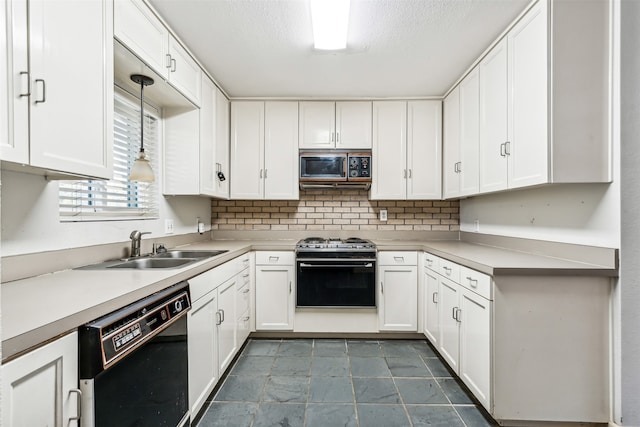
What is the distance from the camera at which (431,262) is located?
2.46 metres

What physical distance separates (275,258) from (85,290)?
1706 millimetres

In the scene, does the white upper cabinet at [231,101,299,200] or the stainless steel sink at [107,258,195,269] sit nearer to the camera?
the stainless steel sink at [107,258,195,269]

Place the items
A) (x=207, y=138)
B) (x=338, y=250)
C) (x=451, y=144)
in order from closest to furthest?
(x=207, y=138) < (x=338, y=250) < (x=451, y=144)

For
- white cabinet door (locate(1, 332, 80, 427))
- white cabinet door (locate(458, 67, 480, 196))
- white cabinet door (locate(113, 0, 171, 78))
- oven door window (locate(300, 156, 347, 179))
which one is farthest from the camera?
oven door window (locate(300, 156, 347, 179))

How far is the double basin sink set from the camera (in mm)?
1570

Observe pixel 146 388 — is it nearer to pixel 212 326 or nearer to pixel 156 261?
pixel 212 326

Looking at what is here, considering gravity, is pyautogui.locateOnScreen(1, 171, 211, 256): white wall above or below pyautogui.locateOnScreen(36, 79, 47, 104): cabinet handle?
below

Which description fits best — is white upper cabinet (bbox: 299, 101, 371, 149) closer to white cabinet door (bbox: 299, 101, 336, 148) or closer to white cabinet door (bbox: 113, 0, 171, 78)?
white cabinet door (bbox: 299, 101, 336, 148)

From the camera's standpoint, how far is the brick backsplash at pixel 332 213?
10.4ft

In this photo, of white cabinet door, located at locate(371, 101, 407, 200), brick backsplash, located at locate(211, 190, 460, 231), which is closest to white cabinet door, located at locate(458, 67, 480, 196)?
white cabinet door, located at locate(371, 101, 407, 200)

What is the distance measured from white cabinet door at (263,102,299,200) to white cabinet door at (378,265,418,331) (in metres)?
1.20

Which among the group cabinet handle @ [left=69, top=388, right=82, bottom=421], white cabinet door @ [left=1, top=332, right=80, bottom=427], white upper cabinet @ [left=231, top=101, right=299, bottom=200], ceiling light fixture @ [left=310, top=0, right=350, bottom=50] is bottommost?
cabinet handle @ [left=69, top=388, right=82, bottom=421]

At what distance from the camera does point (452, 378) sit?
2064mm

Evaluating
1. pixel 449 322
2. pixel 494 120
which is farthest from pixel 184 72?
pixel 449 322
